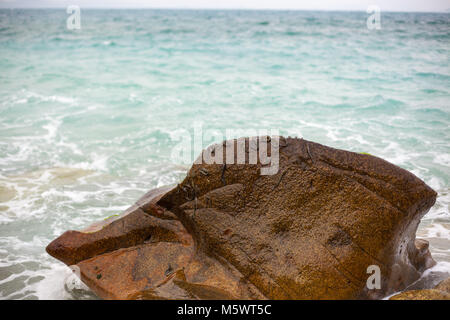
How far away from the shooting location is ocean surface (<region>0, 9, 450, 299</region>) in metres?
4.71

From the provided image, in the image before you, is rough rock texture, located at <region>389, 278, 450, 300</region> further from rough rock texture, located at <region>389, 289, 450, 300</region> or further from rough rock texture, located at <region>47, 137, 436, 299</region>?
rough rock texture, located at <region>47, 137, 436, 299</region>

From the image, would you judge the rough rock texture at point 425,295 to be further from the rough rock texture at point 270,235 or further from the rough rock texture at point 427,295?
the rough rock texture at point 270,235

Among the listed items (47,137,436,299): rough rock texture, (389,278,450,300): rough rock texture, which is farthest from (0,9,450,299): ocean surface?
(389,278,450,300): rough rock texture

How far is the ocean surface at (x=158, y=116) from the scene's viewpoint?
4707 millimetres

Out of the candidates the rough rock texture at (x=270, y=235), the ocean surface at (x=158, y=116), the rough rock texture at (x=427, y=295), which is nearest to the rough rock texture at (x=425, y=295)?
the rough rock texture at (x=427, y=295)

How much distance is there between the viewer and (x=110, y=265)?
9.85 ft

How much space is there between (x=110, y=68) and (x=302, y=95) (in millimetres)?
7692

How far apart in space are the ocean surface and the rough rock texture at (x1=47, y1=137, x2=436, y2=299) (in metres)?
0.59

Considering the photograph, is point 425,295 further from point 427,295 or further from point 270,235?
point 270,235

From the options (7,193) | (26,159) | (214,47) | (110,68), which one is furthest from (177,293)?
(214,47)

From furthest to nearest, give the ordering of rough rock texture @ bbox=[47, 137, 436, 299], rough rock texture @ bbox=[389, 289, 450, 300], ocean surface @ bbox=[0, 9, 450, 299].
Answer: ocean surface @ bbox=[0, 9, 450, 299]
rough rock texture @ bbox=[47, 137, 436, 299]
rough rock texture @ bbox=[389, 289, 450, 300]

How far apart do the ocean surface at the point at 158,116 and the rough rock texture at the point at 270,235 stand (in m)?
0.59

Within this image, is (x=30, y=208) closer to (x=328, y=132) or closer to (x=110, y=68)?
(x=328, y=132)

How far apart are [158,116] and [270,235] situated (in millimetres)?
6900
